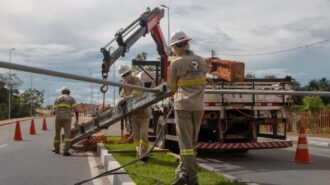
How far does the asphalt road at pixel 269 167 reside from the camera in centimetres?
981

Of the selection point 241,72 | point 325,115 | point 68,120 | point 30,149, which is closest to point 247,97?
point 241,72

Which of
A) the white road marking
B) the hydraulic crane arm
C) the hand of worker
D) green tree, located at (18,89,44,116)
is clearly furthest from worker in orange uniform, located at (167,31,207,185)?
green tree, located at (18,89,44,116)

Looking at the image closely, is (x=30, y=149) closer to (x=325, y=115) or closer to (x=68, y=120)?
(x=68, y=120)

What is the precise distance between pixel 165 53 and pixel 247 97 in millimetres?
7980

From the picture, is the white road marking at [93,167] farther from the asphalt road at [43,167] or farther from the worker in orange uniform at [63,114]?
the worker in orange uniform at [63,114]

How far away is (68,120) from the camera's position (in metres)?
15.5

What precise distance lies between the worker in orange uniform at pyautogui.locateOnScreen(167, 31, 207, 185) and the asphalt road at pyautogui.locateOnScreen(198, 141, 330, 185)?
1.64 metres

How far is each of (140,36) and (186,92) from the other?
37.6 ft

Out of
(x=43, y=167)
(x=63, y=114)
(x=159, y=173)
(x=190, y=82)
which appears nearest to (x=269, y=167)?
(x=159, y=173)

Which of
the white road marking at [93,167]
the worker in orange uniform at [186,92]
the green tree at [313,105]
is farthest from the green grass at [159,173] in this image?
the green tree at [313,105]

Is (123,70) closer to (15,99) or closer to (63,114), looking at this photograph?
(63,114)

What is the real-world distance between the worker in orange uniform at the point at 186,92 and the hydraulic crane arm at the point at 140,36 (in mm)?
7606

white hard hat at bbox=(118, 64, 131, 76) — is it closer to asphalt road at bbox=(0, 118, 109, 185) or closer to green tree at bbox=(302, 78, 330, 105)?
asphalt road at bbox=(0, 118, 109, 185)

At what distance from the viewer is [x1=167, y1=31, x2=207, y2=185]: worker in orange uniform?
7.42 m
